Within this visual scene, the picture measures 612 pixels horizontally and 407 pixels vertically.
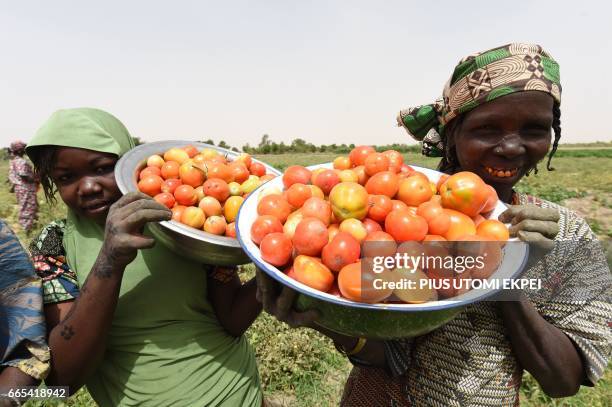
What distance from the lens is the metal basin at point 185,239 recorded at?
5.03 feet

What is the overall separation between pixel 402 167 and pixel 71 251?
5.44 ft

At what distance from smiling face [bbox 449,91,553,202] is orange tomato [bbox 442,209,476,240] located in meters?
0.37

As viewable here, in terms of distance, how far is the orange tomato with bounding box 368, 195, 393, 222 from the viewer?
1.41m

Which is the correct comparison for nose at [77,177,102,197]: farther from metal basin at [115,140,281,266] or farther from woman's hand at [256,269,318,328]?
woman's hand at [256,269,318,328]

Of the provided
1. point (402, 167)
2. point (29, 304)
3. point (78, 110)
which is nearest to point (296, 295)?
point (402, 167)

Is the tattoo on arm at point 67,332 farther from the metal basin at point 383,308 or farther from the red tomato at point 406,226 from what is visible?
the red tomato at point 406,226

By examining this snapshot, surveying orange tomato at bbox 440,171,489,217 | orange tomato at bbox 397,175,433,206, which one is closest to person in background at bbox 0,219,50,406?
orange tomato at bbox 397,175,433,206

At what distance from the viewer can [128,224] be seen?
140 cm

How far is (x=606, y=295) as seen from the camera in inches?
59.1

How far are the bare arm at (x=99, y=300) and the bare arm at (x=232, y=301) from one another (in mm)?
559

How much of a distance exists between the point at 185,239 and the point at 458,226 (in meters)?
1.12

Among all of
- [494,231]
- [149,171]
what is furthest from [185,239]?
[494,231]

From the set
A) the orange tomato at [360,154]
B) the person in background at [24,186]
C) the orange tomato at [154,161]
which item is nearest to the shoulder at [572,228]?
the orange tomato at [360,154]

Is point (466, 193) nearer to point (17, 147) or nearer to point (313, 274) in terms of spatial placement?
point (313, 274)
